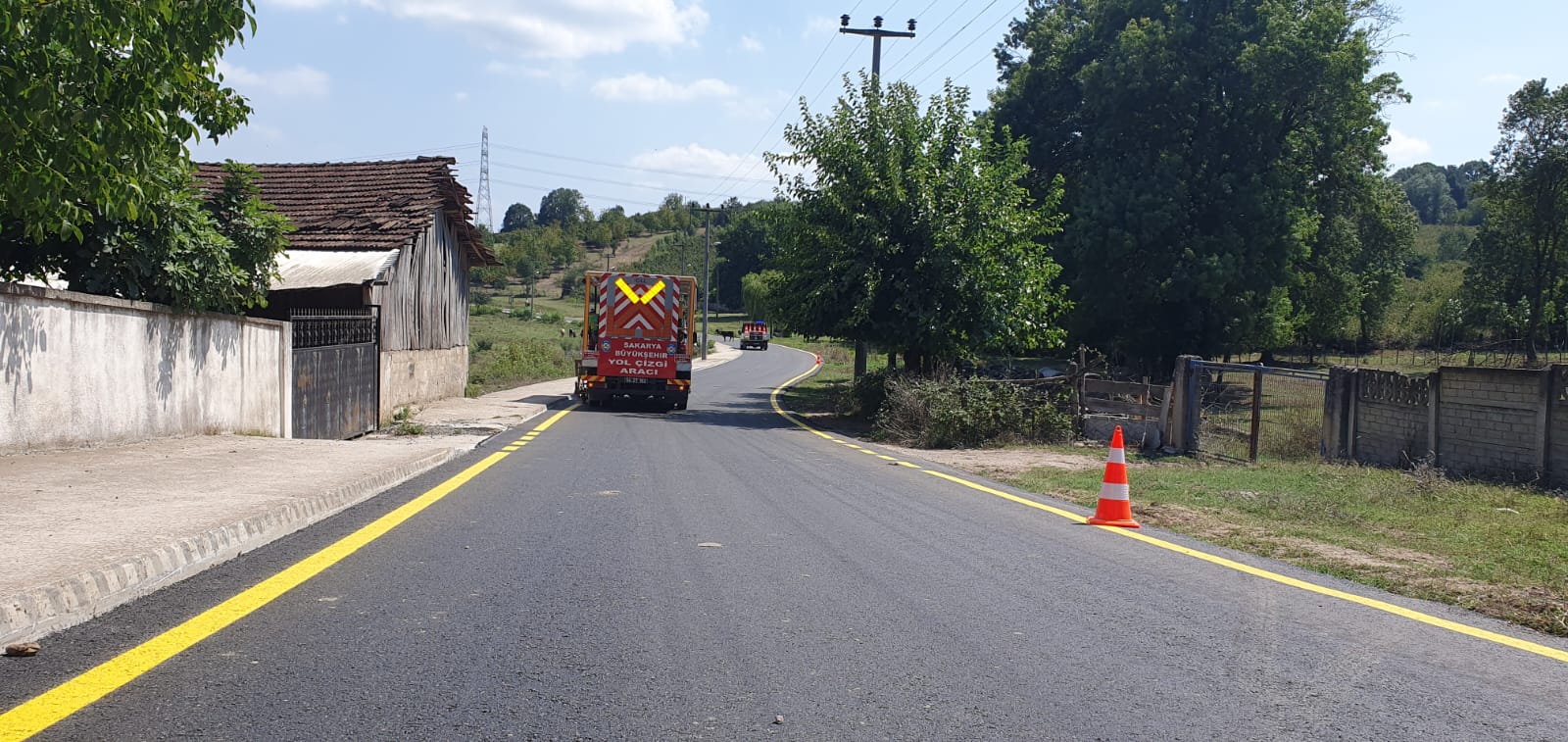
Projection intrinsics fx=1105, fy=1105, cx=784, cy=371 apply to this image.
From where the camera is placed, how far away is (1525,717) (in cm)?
425

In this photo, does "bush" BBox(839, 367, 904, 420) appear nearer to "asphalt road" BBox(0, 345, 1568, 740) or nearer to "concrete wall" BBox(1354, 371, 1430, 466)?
"concrete wall" BBox(1354, 371, 1430, 466)

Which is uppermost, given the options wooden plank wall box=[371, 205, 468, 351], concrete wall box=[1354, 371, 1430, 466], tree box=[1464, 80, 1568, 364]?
tree box=[1464, 80, 1568, 364]

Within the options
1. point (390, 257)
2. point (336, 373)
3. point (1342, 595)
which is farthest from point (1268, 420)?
point (390, 257)

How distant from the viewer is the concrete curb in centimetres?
493

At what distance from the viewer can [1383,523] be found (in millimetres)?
9656

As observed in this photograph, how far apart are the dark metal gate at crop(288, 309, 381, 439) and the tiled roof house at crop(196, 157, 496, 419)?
1.76ft

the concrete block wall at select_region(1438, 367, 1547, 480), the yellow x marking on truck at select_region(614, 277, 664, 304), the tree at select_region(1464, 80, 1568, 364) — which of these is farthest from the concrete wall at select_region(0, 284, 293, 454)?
the tree at select_region(1464, 80, 1568, 364)

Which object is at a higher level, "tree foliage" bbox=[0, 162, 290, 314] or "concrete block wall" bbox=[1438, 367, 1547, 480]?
"tree foliage" bbox=[0, 162, 290, 314]

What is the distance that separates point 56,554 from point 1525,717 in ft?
22.9

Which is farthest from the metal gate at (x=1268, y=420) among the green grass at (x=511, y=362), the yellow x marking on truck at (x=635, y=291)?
the green grass at (x=511, y=362)

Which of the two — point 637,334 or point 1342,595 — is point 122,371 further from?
point 637,334

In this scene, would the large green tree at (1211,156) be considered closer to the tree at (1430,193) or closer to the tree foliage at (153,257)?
the tree foliage at (153,257)

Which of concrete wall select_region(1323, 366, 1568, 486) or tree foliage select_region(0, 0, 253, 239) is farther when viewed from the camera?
concrete wall select_region(1323, 366, 1568, 486)

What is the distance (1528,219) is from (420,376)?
4318 cm
